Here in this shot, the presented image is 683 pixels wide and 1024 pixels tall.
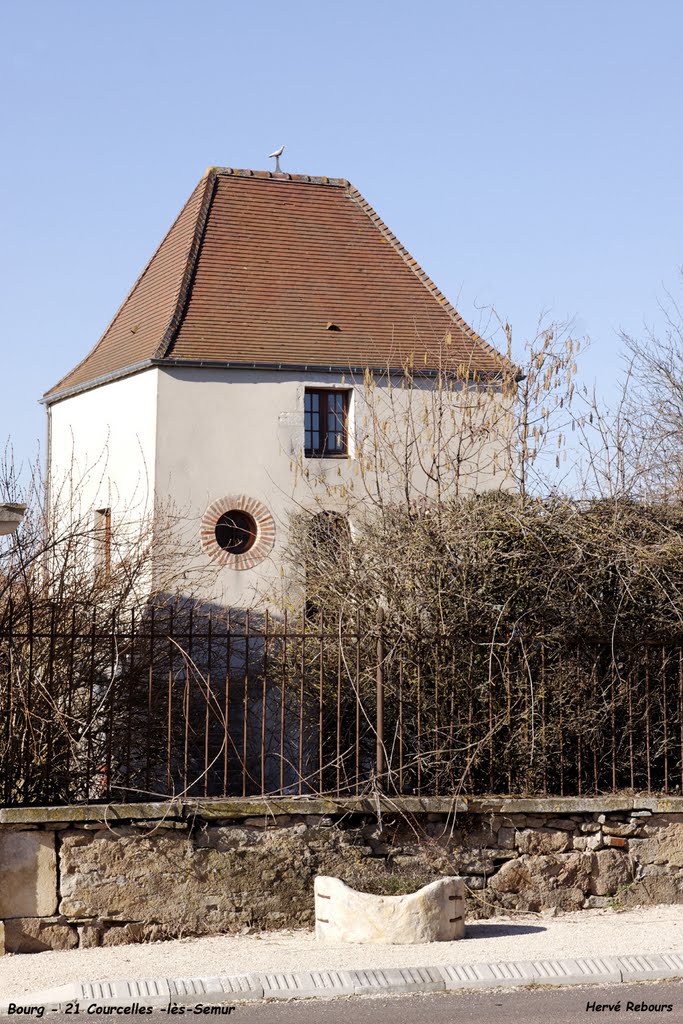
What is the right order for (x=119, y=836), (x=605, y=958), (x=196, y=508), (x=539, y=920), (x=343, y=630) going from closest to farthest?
(x=605, y=958)
(x=119, y=836)
(x=539, y=920)
(x=343, y=630)
(x=196, y=508)

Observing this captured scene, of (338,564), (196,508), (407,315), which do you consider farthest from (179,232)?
(338,564)

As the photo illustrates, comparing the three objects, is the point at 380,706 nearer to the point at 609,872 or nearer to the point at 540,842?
the point at 540,842

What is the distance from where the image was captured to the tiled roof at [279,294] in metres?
20.2

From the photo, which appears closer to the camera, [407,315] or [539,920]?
[539,920]

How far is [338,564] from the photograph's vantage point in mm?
11594

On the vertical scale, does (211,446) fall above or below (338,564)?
above

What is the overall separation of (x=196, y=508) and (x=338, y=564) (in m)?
7.91

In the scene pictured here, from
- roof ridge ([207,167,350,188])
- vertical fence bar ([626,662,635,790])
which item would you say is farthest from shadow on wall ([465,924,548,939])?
roof ridge ([207,167,350,188])

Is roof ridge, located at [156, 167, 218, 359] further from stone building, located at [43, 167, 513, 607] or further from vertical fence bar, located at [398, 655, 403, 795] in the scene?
vertical fence bar, located at [398, 655, 403, 795]

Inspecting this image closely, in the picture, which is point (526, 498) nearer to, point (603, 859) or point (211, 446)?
point (603, 859)

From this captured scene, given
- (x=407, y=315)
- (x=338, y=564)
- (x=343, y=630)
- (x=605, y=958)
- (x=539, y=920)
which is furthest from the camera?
(x=407, y=315)

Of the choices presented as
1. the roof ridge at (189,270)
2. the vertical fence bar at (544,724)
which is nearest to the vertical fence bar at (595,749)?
the vertical fence bar at (544,724)

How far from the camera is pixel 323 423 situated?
20.2 meters

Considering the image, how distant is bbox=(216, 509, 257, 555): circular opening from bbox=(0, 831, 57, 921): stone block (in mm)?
10236
